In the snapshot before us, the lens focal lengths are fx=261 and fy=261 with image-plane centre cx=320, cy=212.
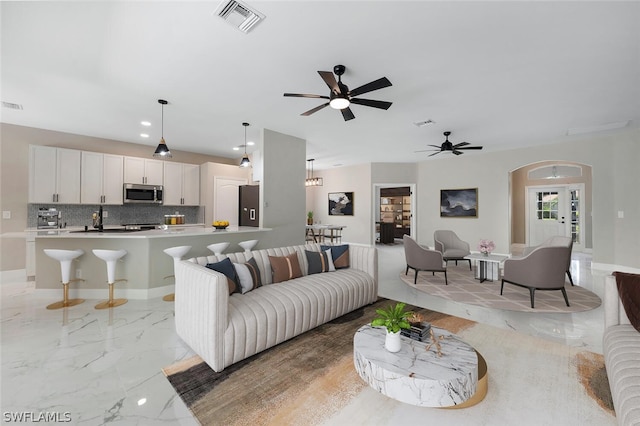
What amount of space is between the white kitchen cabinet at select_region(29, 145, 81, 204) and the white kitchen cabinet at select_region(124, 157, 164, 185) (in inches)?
32.4

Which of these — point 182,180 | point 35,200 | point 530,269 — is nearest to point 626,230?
point 530,269

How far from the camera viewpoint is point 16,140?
16.1 feet

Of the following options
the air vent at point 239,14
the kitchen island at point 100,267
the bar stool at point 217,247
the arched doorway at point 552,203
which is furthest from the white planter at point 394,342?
the arched doorway at point 552,203

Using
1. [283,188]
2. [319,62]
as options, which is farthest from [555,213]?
[319,62]

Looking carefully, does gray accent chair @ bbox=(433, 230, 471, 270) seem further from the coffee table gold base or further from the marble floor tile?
the coffee table gold base

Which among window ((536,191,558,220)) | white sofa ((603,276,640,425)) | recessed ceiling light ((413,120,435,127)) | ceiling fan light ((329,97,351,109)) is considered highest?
recessed ceiling light ((413,120,435,127))

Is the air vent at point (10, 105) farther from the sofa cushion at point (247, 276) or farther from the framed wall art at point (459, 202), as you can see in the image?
the framed wall art at point (459, 202)

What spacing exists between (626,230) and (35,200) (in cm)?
1165

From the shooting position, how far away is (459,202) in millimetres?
7680

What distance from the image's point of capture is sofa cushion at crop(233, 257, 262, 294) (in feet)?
8.89

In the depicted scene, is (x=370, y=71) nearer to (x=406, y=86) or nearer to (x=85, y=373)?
(x=406, y=86)

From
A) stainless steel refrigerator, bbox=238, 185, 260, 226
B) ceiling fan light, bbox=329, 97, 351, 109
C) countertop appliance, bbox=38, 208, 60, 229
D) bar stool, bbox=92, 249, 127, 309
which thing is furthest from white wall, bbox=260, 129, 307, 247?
countertop appliance, bbox=38, 208, 60, 229

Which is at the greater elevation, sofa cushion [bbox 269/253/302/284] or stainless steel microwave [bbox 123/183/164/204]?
stainless steel microwave [bbox 123/183/164/204]

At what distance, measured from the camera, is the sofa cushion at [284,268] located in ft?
10.1
